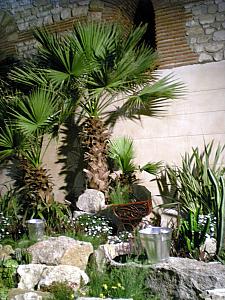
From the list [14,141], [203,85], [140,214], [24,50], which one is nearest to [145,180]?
[140,214]

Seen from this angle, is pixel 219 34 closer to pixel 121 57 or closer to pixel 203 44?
pixel 203 44

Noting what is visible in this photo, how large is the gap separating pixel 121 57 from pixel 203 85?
1212 mm

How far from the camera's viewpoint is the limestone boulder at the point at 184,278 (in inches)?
111

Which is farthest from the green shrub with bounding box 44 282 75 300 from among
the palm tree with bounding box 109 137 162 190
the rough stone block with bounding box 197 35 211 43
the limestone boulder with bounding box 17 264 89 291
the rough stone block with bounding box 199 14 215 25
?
the rough stone block with bounding box 199 14 215 25

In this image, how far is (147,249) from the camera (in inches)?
126

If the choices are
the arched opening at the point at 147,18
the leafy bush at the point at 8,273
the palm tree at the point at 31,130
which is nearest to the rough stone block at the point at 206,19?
the arched opening at the point at 147,18

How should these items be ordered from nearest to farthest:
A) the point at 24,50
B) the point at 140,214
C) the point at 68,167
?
1. the point at 140,214
2. the point at 68,167
3. the point at 24,50

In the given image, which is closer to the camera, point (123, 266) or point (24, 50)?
point (123, 266)

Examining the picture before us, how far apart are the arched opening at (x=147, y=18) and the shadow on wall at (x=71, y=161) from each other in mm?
1765

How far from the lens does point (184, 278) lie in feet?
9.42

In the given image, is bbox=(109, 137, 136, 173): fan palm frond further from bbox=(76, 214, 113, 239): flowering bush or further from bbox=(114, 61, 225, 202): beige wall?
bbox=(76, 214, 113, 239): flowering bush

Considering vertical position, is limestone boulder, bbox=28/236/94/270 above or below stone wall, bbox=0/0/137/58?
below

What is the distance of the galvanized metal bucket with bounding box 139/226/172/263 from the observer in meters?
3.14

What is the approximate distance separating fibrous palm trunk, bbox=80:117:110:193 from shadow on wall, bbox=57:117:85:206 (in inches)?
30.5
